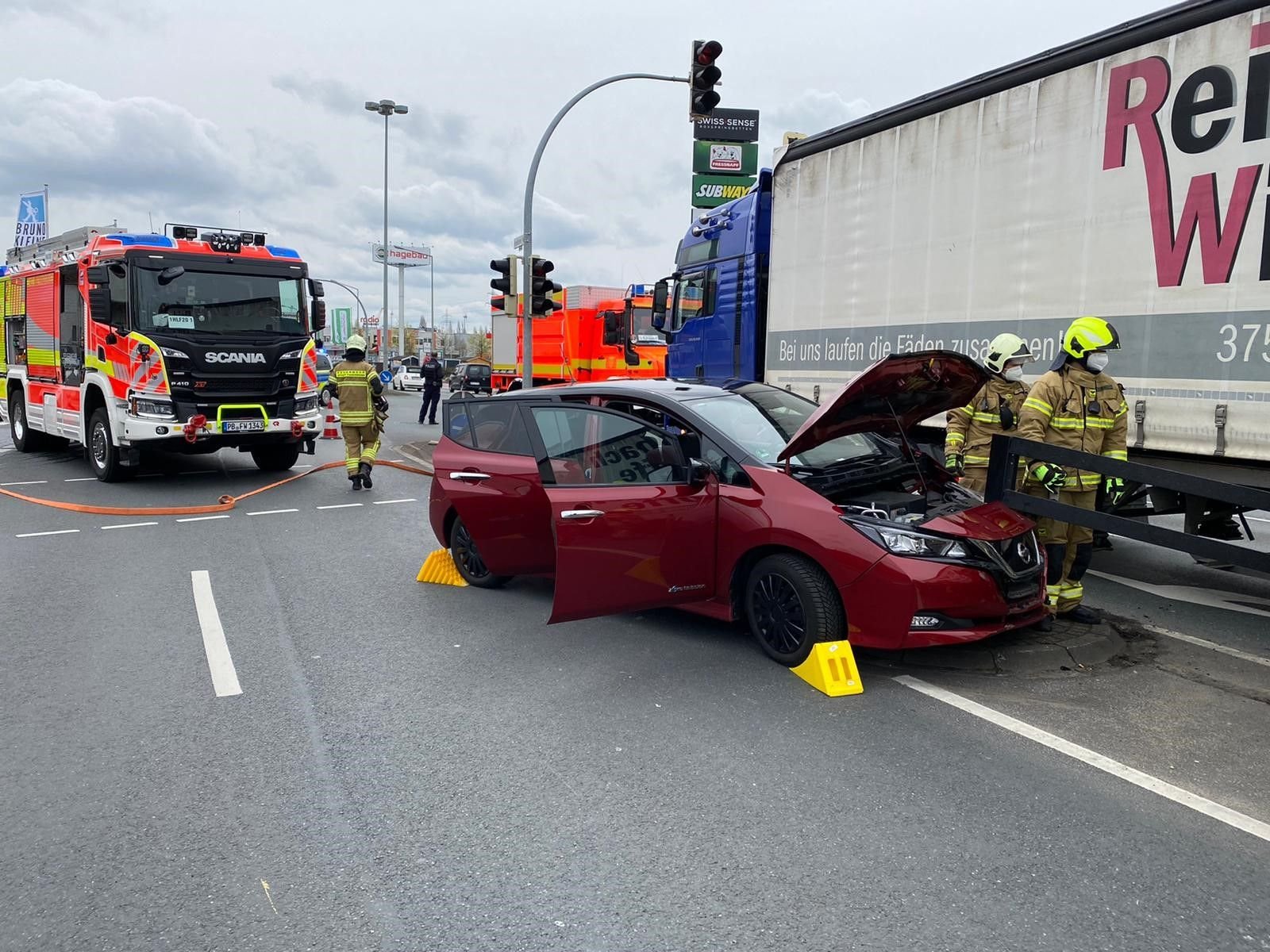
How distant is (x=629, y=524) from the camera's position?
4973 millimetres

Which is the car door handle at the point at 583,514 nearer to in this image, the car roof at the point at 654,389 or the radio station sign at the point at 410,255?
the car roof at the point at 654,389

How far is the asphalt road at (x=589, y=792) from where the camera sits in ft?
9.25

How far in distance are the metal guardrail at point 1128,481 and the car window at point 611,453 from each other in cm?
172

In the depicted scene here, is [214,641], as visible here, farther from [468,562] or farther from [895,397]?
[895,397]

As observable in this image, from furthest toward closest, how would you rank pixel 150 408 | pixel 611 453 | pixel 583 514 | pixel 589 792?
pixel 150 408 → pixel 611 453 → pixel 583 514 → pixel 589 792

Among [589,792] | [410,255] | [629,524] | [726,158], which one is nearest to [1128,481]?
[629,524]

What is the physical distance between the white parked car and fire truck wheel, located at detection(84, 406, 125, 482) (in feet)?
109

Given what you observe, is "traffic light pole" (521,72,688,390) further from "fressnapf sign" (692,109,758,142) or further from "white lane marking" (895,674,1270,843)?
"fressnapf sign" (692,109,758,142)

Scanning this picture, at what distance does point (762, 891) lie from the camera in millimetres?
2951

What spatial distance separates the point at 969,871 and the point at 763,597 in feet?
6.95

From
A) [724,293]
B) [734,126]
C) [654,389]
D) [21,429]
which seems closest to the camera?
[654,389]

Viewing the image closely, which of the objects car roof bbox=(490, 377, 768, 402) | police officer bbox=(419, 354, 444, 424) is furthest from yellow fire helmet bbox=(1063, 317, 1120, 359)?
police officer bbox=(419, 354, 444, 424)

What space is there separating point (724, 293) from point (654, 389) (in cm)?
530

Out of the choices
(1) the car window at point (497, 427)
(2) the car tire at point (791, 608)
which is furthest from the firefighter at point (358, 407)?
(2) the car tire at point (791, 608)
